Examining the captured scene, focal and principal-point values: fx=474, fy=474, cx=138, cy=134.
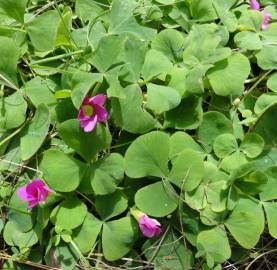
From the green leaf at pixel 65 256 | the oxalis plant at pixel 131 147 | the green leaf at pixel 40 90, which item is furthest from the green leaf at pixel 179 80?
the green leaf at pixel 65 256

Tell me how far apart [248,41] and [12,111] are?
0.92 m

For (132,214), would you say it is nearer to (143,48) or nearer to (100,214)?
(100,214)

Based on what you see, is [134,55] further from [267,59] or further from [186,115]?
[267,59]

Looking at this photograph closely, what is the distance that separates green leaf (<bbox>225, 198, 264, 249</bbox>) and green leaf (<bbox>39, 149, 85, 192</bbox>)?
0.53 m

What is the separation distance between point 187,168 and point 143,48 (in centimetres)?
45

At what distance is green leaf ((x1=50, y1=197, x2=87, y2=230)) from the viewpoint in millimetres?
1574

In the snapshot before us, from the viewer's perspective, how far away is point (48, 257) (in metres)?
1.61

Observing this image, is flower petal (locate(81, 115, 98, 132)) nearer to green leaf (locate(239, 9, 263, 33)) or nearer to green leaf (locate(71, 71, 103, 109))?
green leaf (locate(71, 71, 103, 109))

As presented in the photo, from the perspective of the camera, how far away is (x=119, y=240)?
1572mm

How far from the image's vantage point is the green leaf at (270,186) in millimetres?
1625

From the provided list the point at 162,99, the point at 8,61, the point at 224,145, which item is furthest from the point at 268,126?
the point at 8,61

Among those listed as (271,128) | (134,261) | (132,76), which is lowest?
(134,261)

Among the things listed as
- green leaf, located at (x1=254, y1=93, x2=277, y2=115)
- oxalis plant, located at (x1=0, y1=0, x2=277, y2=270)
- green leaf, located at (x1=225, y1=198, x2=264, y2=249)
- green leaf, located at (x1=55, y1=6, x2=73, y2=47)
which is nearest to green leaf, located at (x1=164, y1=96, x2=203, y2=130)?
oxalis plant, located at (x1=0, y1=0, x2=277, y2=270)

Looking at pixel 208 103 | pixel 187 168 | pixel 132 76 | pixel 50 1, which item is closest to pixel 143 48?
pixel 132 76
